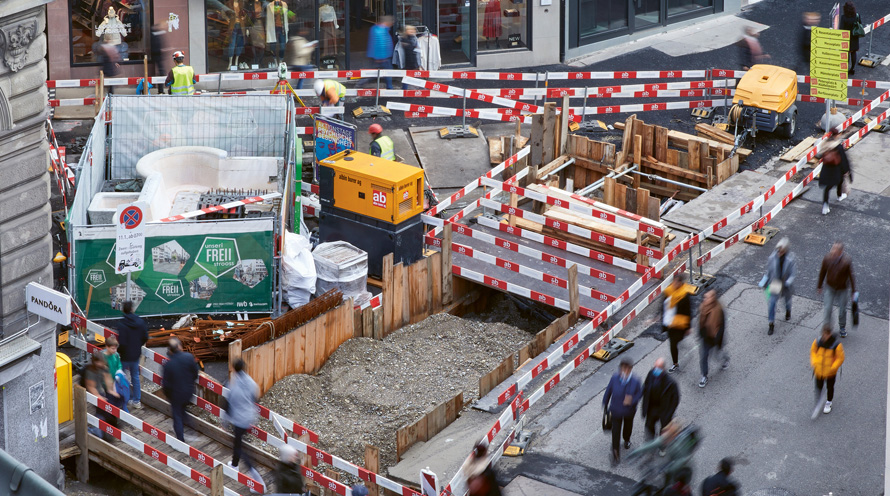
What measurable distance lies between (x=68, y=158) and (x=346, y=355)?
31.2 ft

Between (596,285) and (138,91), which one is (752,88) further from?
(138,91)

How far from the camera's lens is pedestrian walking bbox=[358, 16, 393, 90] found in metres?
30.2

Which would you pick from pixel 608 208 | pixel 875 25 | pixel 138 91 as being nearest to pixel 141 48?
pixel 138 91

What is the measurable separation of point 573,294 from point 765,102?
29.8 feet

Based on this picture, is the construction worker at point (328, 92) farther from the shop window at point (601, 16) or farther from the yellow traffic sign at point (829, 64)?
the yellow traffic sign at point (829, 64)

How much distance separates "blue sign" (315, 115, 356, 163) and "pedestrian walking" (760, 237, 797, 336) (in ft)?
28.0

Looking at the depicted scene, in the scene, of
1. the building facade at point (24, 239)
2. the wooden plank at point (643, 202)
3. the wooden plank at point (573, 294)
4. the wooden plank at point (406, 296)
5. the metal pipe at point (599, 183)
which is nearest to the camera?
the building facade at point (24, 239)

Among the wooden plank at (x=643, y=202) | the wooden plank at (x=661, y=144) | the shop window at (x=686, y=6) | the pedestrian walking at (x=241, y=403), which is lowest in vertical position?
the pedestrian walking at (x=241, y=403)

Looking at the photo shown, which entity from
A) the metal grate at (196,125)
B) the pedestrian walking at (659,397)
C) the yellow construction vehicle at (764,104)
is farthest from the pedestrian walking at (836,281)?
the metal grate at (196,125)

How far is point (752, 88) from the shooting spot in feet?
89.0

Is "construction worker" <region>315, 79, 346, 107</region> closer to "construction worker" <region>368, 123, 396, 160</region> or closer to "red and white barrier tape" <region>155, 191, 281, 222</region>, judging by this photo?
"construction worker" <region>368, 123, 396, 160</region>

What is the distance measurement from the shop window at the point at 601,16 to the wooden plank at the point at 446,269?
519 inches

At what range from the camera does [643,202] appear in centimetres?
2325

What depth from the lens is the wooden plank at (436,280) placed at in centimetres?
2150
